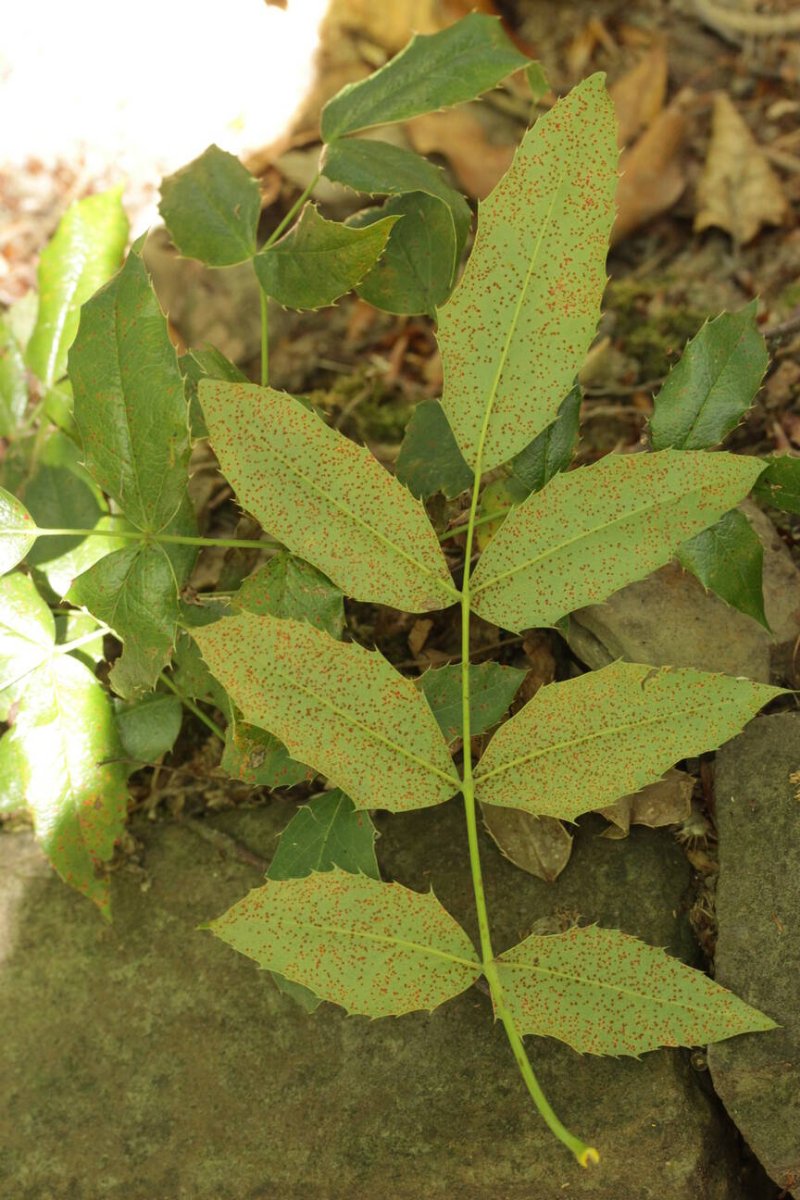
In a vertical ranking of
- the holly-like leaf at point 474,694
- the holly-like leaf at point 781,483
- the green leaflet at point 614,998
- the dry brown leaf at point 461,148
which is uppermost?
the dry brown leaf at point 461,148

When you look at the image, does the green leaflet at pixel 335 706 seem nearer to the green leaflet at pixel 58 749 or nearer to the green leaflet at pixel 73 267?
the green leaflet at pixel 58 749

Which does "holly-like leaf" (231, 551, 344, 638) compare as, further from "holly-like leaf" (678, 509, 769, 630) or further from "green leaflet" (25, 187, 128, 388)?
"green leaflet" (25, 187, 128, 388)

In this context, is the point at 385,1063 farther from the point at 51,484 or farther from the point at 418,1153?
the point at 51,484

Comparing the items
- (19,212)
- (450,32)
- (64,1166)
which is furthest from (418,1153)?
(19,212)

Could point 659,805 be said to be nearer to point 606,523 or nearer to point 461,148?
point 606,523

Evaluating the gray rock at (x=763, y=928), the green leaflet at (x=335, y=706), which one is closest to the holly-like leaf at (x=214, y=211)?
the green leaflet at (x=335, y=706)

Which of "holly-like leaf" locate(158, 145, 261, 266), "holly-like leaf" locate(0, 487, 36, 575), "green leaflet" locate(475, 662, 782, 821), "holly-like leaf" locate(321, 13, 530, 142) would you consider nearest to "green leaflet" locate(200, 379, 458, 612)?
"green leaflet" locate(475, 662, 782, 821)
